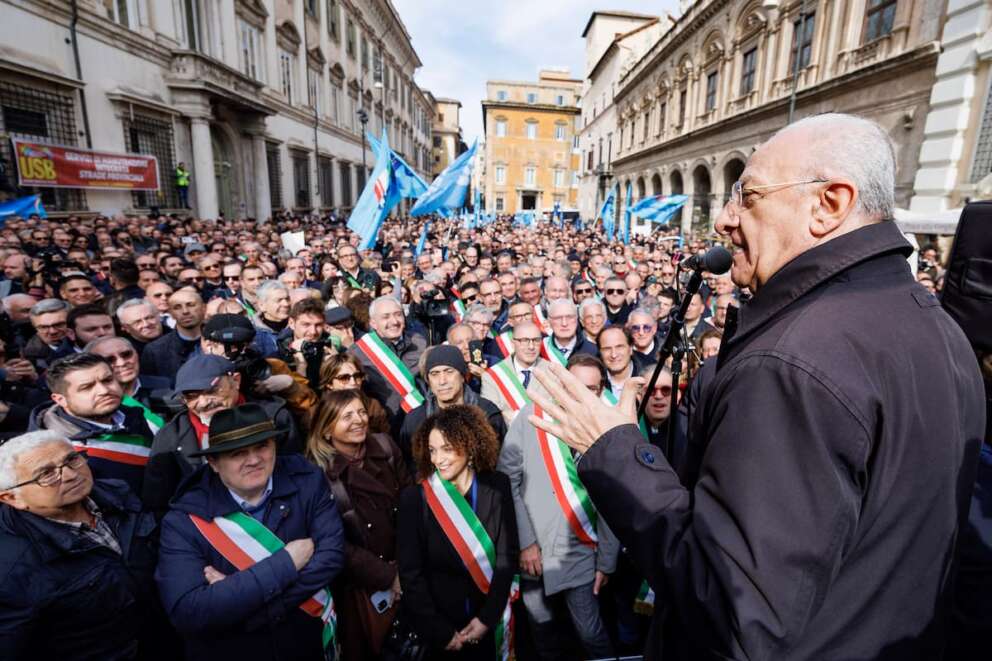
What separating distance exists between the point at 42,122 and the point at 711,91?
2401cm

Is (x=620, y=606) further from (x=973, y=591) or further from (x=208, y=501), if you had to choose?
(x=208, y=501)

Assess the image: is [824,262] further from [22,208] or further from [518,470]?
[22,208]

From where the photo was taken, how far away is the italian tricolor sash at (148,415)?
10.6ft

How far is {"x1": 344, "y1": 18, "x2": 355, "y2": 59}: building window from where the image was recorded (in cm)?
2981

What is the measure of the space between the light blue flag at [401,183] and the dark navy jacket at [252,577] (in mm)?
6884

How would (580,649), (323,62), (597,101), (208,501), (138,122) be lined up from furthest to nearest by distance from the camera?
(597,101)
(323,62)
(138,122)
(580,649)
(208,501)

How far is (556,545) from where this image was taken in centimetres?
291

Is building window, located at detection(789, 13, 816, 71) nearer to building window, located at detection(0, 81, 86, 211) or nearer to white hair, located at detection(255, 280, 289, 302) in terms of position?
white hair, located at detection(255, 280, 289, 302)

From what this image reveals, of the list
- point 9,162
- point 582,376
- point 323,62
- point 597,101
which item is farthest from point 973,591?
point 597,101

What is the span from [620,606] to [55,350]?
4757 mm

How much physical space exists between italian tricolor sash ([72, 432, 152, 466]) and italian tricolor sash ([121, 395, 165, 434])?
0.70ft

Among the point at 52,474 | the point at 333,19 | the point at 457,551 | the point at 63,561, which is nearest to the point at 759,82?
the point at 457,551

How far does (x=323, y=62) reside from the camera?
87.6 feet

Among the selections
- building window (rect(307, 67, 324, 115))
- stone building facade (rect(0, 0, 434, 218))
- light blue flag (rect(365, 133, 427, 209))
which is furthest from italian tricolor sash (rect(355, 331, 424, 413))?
building window (rect(307, 67, 324, 115))
